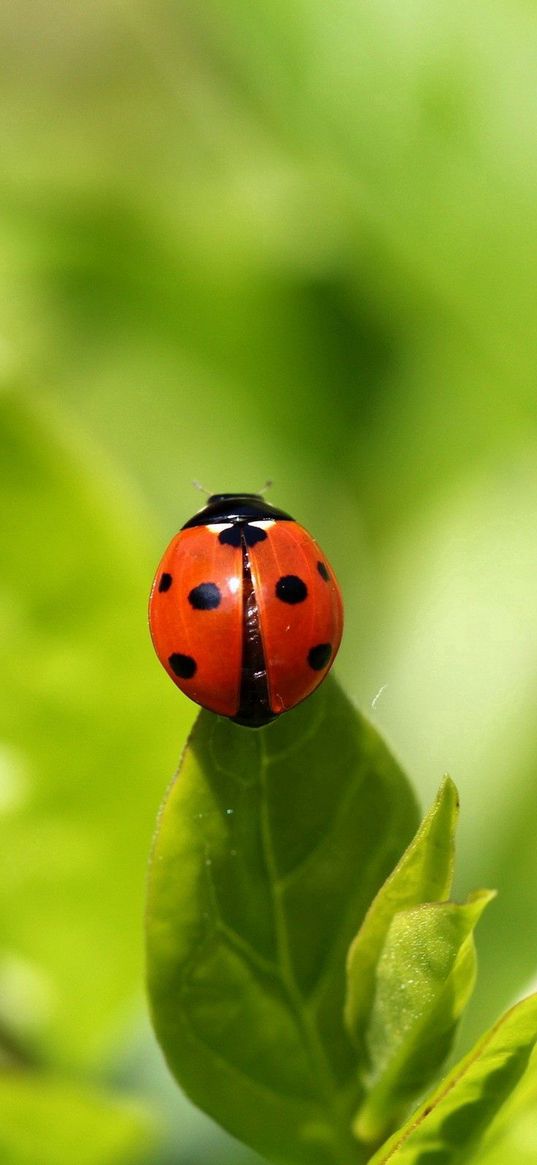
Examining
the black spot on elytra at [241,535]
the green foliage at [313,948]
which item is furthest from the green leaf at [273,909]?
the black spot on elytra at [241,535]

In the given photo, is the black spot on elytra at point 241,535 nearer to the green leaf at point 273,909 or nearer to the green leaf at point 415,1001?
the green leaf at point 273,909

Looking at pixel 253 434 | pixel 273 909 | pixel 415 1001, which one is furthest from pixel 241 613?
pixel 253 434

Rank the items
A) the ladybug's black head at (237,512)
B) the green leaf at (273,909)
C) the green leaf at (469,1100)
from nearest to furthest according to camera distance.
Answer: the green leaf at (469,1100), the green leaf at (273,909), the ladybug's black head at (237,512)

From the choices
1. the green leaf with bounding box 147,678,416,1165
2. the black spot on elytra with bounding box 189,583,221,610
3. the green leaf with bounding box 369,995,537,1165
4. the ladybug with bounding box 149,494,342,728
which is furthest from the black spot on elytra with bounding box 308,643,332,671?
the green leaf with bounding box 369,995,537,1165

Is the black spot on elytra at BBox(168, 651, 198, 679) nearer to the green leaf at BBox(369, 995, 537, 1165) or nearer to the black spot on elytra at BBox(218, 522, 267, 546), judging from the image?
the black spot on elytra at BBox(218, 522, 267, 546)

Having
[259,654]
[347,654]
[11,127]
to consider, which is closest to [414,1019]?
[259,654]

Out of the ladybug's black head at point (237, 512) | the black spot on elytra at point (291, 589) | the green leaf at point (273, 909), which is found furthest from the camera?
the ladybug's black head at point (237, 512)
